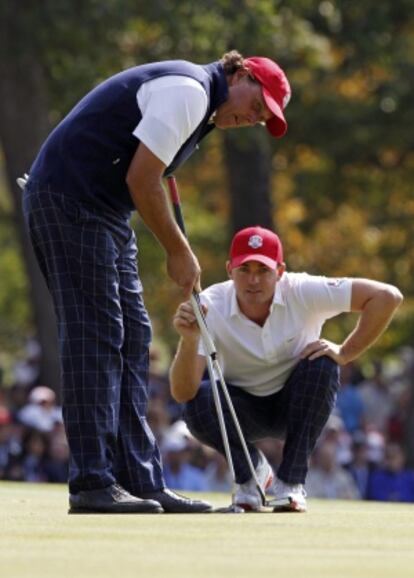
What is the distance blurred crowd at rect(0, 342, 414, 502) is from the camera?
17500 mm

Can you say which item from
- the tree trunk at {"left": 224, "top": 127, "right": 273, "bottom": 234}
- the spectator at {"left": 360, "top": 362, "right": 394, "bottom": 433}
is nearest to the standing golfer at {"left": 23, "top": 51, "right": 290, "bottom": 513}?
the spectator at {"left": 360, "top": 362, "right": 394, "bottom": 433}

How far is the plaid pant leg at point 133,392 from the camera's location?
7953 mm

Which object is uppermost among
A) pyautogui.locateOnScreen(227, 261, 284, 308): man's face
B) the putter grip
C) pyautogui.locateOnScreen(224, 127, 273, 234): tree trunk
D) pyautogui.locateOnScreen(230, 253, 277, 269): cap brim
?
the putter grip

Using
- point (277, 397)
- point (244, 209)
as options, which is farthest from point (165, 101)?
point (244, 209)

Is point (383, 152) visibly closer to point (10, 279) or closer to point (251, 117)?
point (10, 279)

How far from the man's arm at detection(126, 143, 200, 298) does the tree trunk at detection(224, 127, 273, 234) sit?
16.0 m

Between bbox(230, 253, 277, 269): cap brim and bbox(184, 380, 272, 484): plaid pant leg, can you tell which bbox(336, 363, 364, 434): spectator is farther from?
bbox(230, 253, 277, 269): cap brim

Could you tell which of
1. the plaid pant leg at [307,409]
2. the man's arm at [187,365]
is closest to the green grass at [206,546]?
the plaid pant leg at [307,409]

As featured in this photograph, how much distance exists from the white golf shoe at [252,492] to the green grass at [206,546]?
56cm

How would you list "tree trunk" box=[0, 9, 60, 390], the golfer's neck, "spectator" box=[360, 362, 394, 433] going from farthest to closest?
"spectator" box=[360, 362, 394, 433]
"tree trunk" box=[0, 9, 60, 390]
the golfer's neck

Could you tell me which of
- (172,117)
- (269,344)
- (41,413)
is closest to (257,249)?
(269,344)

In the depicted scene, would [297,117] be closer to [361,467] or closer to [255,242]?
[361,467]

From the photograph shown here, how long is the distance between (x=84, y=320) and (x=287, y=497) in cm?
127

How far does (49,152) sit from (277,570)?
9.28ft
